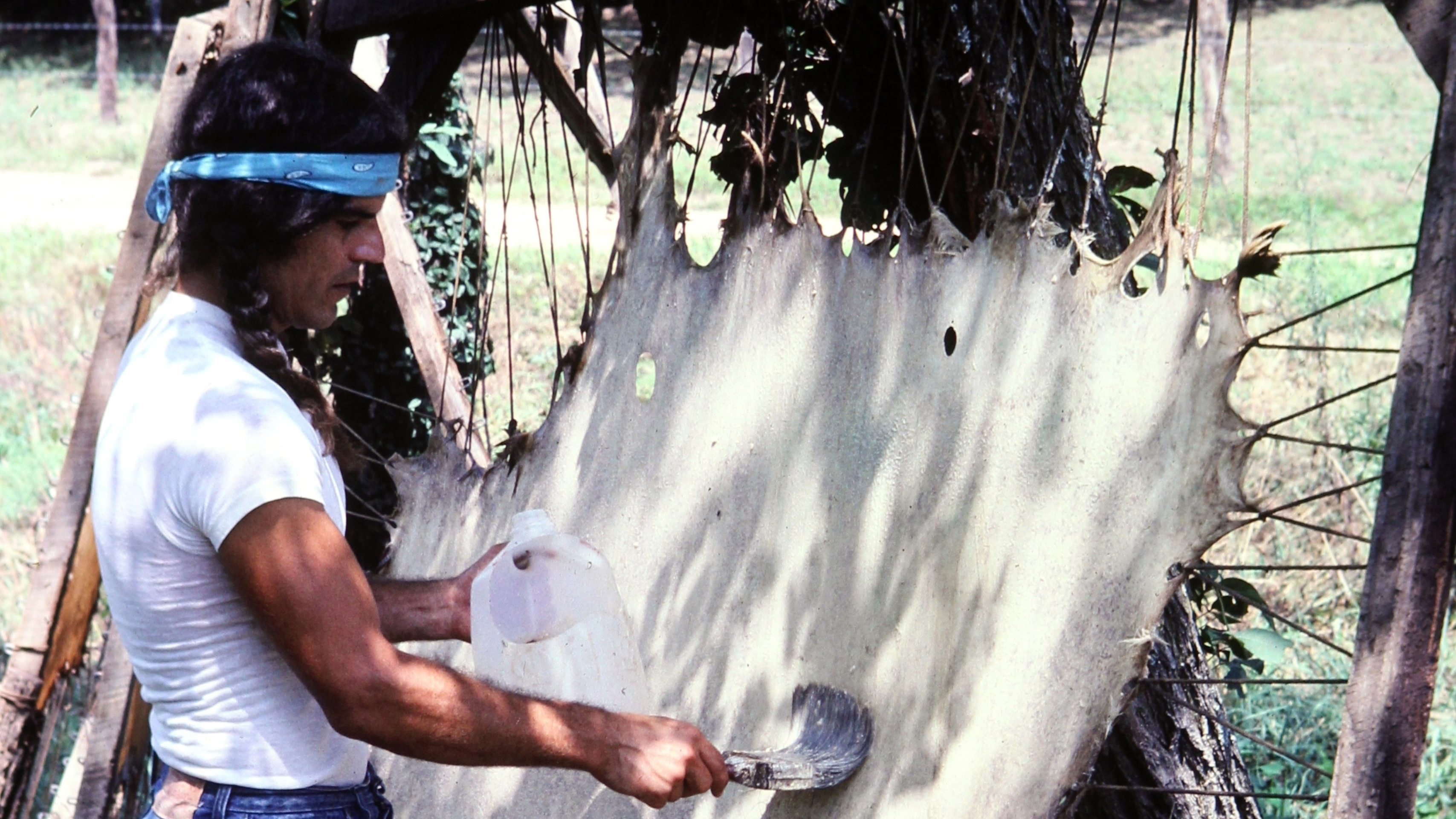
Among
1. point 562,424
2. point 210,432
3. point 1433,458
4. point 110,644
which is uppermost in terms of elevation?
point 1433,458

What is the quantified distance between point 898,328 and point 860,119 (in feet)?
2.12

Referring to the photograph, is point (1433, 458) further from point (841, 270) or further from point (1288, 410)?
point (1288, 410)

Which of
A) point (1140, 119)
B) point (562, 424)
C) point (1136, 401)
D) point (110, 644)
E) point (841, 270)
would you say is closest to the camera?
point (1136, 401)

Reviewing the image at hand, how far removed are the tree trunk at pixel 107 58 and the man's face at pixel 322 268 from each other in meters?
13.7

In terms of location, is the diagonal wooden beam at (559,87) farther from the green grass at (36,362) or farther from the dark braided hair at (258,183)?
the green grass at (36,362)

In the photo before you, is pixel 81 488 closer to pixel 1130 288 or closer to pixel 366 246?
pixel 366 246

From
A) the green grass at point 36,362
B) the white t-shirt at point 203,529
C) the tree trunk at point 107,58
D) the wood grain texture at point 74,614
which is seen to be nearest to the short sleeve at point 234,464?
the white t-shirt at point 203,529

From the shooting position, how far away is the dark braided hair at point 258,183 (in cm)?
166

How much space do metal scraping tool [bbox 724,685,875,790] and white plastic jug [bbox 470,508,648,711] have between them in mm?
272

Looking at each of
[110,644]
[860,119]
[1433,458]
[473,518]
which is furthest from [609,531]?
[1433,458]

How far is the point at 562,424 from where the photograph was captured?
2.72 metres

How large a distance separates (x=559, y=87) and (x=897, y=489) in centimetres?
193

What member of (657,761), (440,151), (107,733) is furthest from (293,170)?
(440,151)

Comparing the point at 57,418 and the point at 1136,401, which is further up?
the point at 1136,401
